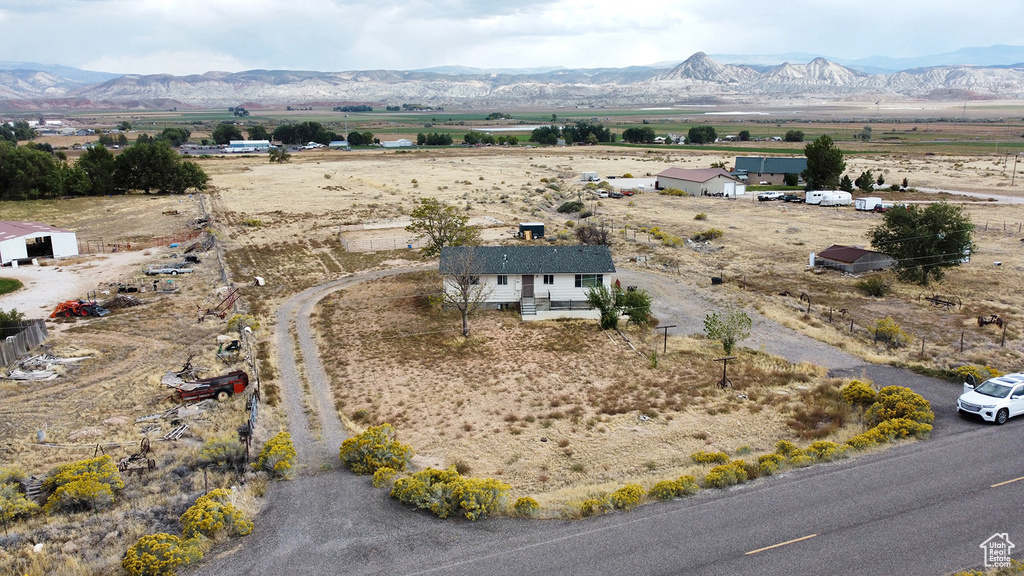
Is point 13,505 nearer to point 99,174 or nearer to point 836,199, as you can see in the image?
point 836,199

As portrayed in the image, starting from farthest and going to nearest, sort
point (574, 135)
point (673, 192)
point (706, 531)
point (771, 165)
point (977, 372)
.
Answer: point (574, 135) < point (771, 165) < point (673, 192) < point (977, 372) < point (706, 531)

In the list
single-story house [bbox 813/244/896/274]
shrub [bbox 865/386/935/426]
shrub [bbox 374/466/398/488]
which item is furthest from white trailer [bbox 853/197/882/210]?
shrub [bbox 374/466/398/488]

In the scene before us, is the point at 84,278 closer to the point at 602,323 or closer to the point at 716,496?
the point at 602,323

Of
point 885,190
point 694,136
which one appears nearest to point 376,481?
point 885,190

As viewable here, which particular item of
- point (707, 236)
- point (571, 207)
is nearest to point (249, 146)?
point (571, 207)

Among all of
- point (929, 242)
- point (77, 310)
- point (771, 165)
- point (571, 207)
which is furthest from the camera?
point (771, 165)

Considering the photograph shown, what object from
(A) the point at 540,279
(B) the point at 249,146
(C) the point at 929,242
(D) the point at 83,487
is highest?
(B) the point at 249,146
